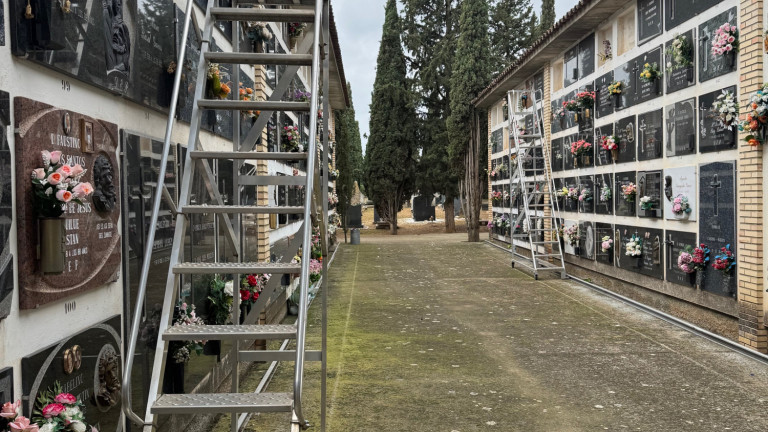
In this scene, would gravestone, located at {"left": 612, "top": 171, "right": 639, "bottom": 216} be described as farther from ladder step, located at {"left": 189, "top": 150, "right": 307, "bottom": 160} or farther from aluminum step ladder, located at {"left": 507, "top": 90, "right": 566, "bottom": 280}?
ladder step, located at {"left": 189, "top": 150, "right": 307, "bottom": 160}

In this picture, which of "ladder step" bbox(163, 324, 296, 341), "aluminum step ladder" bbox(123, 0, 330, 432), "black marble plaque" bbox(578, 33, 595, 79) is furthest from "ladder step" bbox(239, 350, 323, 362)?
"black marble plaque" bbox(578, 33, 595, 79)

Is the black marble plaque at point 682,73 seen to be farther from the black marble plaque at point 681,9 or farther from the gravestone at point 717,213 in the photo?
the gravestone at point 717,213

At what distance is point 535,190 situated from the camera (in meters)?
14.0

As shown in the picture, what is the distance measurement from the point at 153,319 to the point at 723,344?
5947 mm

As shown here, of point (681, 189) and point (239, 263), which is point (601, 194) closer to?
point (681, 189)

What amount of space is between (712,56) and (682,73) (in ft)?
2.39

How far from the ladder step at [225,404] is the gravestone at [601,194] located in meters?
9.13

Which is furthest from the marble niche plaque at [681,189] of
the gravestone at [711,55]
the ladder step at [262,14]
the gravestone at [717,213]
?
the ladder step at [262,14]

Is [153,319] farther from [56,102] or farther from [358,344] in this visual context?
[358,344]

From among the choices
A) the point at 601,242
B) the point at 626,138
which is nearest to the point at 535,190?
the point at 601,242

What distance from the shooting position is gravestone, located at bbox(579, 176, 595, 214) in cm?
1180

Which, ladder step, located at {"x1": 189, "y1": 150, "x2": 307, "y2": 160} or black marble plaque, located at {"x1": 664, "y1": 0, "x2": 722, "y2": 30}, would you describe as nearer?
ladder step, located at {"x1": 189, "y1": 150, "x2": 307, "y2": 160}

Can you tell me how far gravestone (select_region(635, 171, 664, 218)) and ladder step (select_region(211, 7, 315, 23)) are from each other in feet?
21.9

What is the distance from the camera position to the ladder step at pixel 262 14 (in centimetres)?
369
